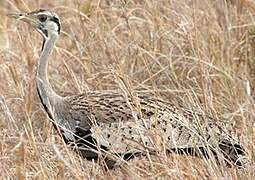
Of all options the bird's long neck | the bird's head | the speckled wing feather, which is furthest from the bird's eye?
the speckled wing feather

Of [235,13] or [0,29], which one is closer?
[235,13]

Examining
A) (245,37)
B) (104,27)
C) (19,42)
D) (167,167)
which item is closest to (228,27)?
(245,37)

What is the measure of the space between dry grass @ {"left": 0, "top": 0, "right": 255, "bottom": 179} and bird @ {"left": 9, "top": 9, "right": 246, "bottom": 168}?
6.4 inches

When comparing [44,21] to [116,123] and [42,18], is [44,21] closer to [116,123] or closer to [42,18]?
[42,18]

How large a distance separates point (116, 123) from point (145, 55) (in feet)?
3.26

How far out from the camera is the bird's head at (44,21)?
4.79m

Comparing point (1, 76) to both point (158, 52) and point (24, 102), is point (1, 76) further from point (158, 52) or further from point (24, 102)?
point (158, 52)

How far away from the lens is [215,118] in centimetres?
435

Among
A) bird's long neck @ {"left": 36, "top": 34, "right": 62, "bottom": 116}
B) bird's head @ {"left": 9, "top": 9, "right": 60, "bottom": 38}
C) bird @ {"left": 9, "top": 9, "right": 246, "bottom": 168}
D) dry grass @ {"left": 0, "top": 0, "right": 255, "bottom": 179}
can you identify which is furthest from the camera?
dry grass @ {"left": 0, "top": 0, "right": 255, "bottom": 179}

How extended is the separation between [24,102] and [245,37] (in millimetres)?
1314

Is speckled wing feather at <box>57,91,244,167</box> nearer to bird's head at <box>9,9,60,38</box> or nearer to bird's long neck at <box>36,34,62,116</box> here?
bird's long neck at <box>36,34,62,116</box>

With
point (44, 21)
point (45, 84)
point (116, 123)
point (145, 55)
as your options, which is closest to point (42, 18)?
point (44, 21)

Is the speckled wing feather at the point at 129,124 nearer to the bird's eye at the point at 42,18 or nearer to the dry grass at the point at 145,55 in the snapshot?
the dry grass at the point at 145,55

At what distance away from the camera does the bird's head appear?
4785 mm
